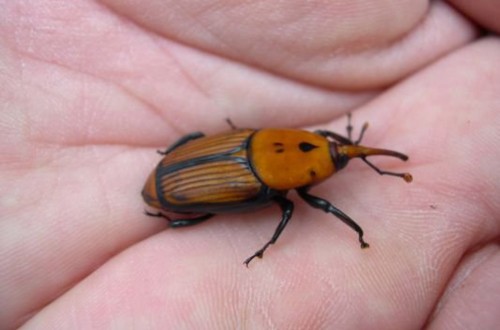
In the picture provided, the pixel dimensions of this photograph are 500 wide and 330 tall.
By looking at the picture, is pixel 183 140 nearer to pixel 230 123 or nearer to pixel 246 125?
pixel 230 123

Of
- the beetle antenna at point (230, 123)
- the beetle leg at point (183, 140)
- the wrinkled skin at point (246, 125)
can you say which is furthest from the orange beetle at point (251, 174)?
the beetle antenna at point (230, 123)

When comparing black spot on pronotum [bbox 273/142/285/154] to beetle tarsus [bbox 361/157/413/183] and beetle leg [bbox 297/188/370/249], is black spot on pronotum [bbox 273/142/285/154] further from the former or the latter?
beetle tarsus [bbox 361/157/413/183]

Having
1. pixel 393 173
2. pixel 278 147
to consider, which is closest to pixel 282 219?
pixel 278 147

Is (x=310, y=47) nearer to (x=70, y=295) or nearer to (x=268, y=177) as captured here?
(x=268, y=177)

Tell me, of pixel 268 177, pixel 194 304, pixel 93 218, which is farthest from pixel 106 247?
pixel 268 177

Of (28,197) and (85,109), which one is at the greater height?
(85,109)

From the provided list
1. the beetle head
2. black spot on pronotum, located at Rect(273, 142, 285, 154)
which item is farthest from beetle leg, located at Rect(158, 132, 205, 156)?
the beetle head
